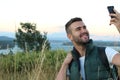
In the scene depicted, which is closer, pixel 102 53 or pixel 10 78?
pixel 102 53

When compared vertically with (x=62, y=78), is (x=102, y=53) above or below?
above

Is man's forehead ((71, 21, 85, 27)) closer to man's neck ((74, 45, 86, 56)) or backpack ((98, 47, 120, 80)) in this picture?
man's neck ((74, 45, 86, 56))

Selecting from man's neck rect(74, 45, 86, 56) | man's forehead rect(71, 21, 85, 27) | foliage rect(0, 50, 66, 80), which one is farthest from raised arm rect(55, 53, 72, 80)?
foliage rect(0, 50, 66, 80)

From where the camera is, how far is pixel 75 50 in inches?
167

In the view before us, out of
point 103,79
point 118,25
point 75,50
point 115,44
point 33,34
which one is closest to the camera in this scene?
point 118,25

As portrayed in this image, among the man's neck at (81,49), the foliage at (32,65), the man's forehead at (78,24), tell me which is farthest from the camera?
the foliage at (32,65)

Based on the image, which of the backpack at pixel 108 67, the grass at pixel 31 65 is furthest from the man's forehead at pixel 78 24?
the grass at pixel 31 65

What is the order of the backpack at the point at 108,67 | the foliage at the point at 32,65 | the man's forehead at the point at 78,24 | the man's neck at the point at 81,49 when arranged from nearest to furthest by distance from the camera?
the backpack at the point at 108,67, the man's neck at the point at 81,49, the man's forehead at the point at 78,24, the foliage at the point at 32,65

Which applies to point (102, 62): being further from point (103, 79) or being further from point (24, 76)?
point (24, 76)

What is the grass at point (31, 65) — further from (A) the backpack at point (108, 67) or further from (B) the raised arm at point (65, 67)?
(A) the backpack at point (108, 67)

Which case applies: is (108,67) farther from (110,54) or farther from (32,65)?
(32,65)

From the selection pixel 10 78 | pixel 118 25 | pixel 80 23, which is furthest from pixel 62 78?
pixel 10 78

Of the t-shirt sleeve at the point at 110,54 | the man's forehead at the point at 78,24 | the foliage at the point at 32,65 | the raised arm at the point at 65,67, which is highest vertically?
the man's forehead at the point at 78,24

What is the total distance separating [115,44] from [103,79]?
145 centimetres
